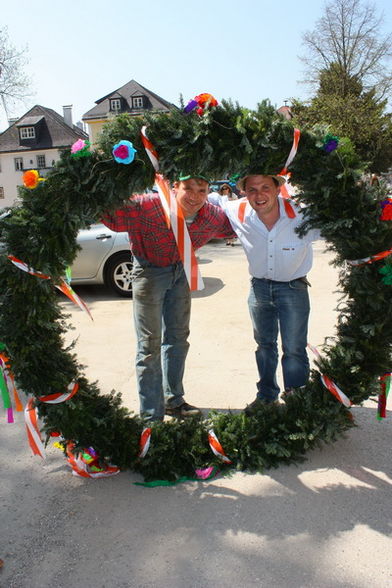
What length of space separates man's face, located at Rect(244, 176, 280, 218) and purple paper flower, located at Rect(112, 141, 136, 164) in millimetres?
848

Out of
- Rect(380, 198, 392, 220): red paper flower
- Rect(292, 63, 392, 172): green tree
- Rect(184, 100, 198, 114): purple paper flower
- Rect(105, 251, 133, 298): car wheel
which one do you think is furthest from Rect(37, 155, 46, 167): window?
Rect(380, 198, 392, 220): red paper flower

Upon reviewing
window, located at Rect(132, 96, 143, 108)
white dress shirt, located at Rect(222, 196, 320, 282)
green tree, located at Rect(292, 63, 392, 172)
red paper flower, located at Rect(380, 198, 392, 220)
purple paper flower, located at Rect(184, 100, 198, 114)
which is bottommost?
white dress shirt, located at Rect(222, 196, 320, 282)

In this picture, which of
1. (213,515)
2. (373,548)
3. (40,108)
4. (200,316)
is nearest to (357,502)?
(373,548)

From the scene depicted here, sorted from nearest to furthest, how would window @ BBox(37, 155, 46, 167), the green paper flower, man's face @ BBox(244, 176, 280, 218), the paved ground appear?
1. the paved ground
2. the green paper flower
3. man's face @ BBox(244, 176, 280, 218)
4. window @ BBox(37, 155, 46, 167)

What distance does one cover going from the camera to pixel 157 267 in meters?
3.76

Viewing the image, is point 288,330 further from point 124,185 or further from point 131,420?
point 124,185

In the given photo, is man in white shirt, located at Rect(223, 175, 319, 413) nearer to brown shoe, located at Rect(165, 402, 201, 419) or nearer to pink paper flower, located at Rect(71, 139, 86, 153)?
brown shoe, located at Rect(165, 402, 201, 419)

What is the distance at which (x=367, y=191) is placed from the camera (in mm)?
3234

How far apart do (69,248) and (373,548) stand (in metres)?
2.37

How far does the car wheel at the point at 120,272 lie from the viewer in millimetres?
8367

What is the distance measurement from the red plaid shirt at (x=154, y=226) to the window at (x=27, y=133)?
49805 mm

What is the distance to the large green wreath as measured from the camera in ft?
9.95

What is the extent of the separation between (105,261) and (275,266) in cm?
515

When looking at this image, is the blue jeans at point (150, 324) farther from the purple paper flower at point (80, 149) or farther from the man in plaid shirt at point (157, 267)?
the purple paper flower at point (80, 149)
